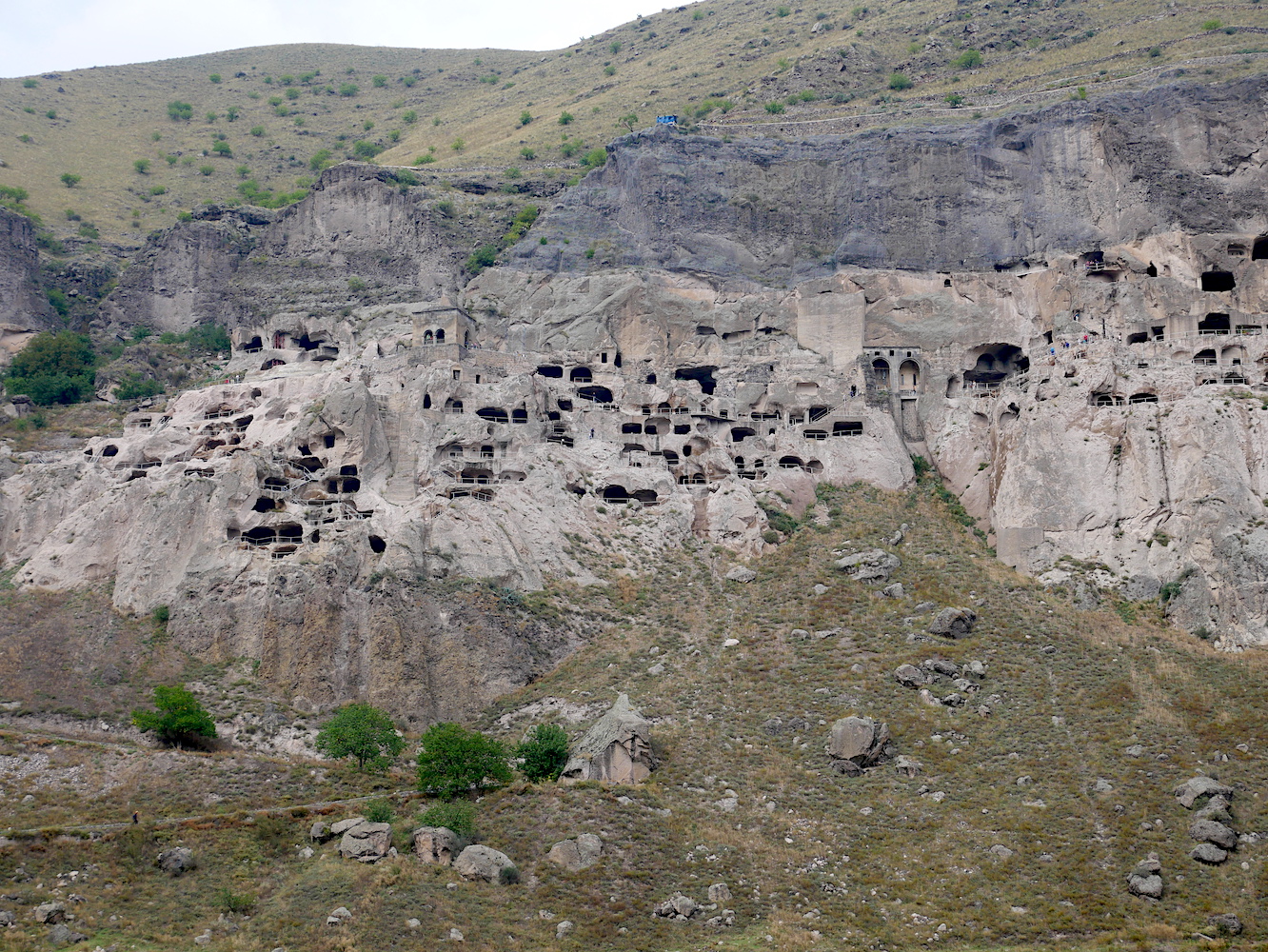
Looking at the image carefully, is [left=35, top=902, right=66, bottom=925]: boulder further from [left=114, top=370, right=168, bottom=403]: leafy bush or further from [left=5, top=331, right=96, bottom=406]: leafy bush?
[left=5, top=331, right=96, bottom=406]: leafy bush

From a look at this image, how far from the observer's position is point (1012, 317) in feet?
→ 216

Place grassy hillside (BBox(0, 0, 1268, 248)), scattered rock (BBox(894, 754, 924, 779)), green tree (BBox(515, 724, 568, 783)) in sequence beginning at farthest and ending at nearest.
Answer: grassy hillside (BBox(0, 0, 1268, 248)) < green tree (BBox(515, 724, 568, 783)) < scattered rock (BBox(894, 754, 924, 779))

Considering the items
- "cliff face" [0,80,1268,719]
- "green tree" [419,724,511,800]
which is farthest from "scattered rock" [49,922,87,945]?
"cliff face" [0,80,1268,719]

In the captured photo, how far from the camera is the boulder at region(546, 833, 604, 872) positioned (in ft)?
→ 115

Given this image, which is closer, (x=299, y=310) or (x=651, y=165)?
(x=299, y=310)

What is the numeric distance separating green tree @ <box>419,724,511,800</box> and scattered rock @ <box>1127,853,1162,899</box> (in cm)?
1993

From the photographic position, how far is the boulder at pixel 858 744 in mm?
39906

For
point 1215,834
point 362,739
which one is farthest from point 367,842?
point 1215,834

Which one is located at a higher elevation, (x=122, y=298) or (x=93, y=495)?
(x=122, y=298)

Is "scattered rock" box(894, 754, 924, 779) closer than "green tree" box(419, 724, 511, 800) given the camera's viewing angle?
No

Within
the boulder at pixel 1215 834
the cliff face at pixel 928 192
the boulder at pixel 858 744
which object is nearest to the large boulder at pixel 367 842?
the boulder at pixel 858 744

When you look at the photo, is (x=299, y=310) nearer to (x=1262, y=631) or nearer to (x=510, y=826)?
(x=510, y=826)

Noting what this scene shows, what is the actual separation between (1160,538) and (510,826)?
30554 mm

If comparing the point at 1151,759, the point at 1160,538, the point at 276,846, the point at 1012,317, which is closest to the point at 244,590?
the point at 276,846
